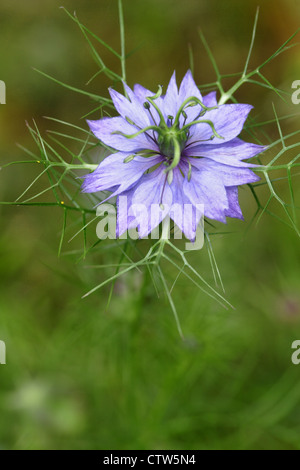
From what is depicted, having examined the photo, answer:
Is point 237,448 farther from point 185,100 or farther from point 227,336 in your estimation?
point 185,100

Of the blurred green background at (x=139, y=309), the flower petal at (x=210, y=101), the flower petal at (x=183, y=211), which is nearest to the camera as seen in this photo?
the flower petal at (x=183, y=211)

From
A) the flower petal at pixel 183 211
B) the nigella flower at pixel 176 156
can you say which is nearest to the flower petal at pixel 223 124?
the nigella flower at pixel 176 156

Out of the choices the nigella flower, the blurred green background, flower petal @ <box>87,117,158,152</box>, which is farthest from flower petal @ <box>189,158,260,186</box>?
the blurred green background

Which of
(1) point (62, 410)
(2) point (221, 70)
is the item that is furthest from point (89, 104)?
(1) point (62, 410)

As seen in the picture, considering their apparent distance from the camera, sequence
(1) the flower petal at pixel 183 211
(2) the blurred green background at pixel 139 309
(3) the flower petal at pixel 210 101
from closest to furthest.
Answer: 1. (1) the flower petal at pixel 183 211
2. (3) the flower petal at pixel 210 101
3. (2) the blurred green background at pixel 139 309

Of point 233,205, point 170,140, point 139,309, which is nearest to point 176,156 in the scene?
point 170,140

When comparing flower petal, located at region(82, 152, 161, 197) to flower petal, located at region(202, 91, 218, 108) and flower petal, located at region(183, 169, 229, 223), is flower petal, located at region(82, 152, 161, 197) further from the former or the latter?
flower petal, located at region(202, 91, 218, 108)

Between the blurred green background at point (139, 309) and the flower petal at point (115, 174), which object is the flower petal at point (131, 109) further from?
the blurred green background at point (139, 309)

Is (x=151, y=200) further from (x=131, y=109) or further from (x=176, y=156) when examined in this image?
(x=131, y=109)
